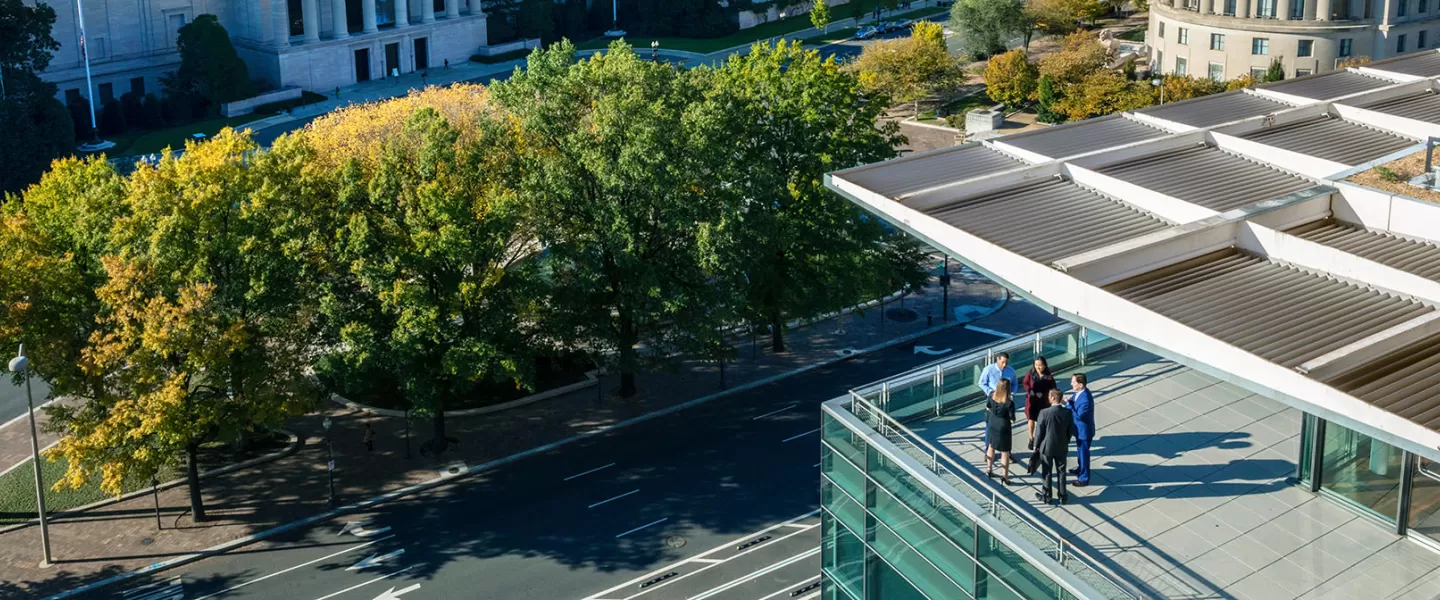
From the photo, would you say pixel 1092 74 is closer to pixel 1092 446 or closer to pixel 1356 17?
pixel 1356 17

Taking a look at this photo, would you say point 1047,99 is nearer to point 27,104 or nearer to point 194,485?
point 194,485

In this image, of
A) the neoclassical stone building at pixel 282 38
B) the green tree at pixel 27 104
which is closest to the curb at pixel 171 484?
the green tree at pixel 27 104

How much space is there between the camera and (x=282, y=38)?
111 metres

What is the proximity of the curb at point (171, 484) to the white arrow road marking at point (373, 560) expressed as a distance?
25.6 ft

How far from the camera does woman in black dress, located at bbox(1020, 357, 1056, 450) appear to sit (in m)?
28.9

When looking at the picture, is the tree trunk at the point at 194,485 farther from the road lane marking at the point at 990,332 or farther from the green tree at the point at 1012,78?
the green tree at the point at 1012,78

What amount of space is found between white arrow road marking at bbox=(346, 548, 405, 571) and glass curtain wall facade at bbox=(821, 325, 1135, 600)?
58.2 feet

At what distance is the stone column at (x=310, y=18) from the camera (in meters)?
113

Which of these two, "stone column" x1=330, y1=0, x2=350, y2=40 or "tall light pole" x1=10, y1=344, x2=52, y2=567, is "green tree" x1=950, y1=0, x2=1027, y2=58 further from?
"tall light pole" x1=10, y1=344, x2=52, y2=567

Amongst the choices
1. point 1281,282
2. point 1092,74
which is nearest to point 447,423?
point 1281,282

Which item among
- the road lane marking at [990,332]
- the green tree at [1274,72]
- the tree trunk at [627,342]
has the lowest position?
the road lane marking at [990,332]

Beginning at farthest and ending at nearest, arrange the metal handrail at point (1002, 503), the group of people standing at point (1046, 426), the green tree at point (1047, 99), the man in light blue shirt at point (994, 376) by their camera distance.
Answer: the green tree at point (1047, 99)
the man in light blue shirt at point (994, 376)
the group of people standing at point (1046, 426)
the metal handrail at point (1002, 503)

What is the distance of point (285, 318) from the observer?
155 feet

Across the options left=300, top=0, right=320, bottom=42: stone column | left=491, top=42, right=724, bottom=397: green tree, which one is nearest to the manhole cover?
left=491, top=42, right=724, bottom=397: green tree
